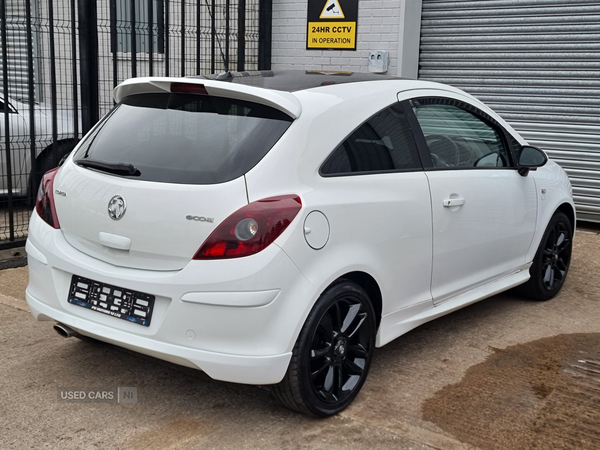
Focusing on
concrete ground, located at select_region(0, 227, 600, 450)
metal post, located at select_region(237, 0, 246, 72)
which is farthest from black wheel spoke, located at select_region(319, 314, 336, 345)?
metal post, located at select_region(237, 0, 246, 72)

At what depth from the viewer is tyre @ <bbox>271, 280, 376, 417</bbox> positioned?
2.97 meters

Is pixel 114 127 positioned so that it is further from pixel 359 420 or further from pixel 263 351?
pixel 359 420

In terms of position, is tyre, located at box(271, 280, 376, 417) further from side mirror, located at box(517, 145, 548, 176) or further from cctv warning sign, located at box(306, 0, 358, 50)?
cctv warning sign, located at box(306, 0, 358, 50)

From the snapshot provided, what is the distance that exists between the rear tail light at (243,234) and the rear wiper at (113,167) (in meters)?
0.51

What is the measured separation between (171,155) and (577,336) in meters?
2.80

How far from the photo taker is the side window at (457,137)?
387 cm

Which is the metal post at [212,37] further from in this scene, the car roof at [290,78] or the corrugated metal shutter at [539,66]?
the car roof at [290,78]

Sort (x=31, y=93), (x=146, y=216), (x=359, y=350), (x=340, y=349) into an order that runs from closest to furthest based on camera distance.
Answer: (x=146, y=216)
(x=340, y=349)
(x=359, y=350)
(x=31, y=93)

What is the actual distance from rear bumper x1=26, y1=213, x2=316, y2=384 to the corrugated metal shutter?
19.4 ft

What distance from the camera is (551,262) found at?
16.6 feet

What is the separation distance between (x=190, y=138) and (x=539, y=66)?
236 inches

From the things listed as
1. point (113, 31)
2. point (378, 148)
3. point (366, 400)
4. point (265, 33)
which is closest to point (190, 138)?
point (378, 148)

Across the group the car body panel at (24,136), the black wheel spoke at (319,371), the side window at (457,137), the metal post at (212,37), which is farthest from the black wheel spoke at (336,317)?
the metal post at (212,37)

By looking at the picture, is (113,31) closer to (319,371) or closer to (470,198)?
(470,198)
